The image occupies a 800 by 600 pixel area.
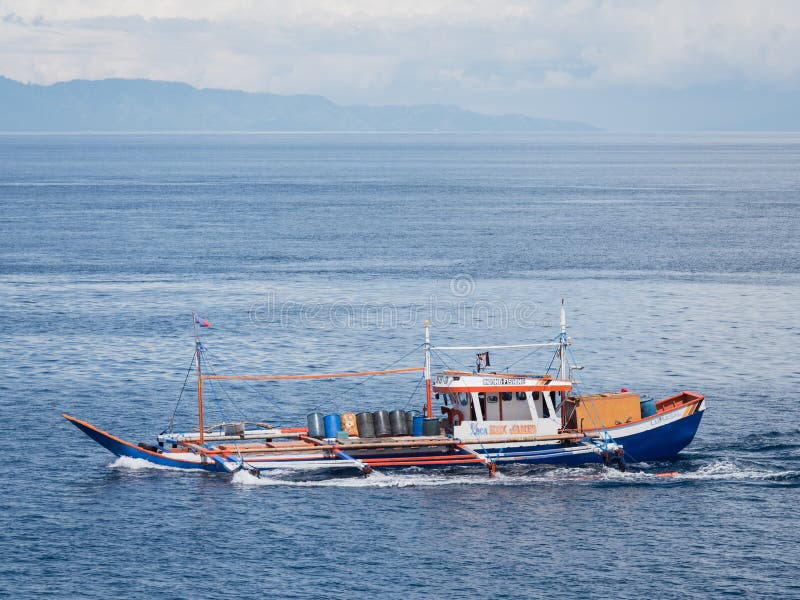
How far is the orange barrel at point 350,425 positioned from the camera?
67688 millimetres

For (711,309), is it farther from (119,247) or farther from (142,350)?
(119,247)

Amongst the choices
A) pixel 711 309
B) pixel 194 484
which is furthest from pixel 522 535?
pixel 711 309

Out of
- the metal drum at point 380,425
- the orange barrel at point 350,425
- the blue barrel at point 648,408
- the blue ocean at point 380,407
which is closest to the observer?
the blue ocean at point 380,407

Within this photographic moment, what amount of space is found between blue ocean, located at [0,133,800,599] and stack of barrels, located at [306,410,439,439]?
343 cm

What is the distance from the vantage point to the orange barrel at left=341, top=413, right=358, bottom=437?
222 feet

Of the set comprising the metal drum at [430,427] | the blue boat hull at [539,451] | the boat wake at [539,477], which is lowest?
the boat wake at [539,477]

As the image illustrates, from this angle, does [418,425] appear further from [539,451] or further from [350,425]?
[539,451]

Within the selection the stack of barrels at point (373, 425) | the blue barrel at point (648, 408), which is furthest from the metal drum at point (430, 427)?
the blue barrel at point (648, 408)

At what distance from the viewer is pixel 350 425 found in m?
67.8

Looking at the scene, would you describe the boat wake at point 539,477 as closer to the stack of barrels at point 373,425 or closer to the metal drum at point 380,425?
the stack of barrels at point 373,425

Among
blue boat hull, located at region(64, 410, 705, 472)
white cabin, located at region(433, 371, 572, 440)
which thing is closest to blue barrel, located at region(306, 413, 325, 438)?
blue boat hull, located at region(64, 410, 705, 472)

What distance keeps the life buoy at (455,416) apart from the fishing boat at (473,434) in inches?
3.2

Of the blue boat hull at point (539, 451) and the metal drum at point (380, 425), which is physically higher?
the metal drum at point (380, 425)

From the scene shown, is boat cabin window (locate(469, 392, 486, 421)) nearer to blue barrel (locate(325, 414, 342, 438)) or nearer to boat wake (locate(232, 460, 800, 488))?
boat wake (locate(232, 460, 800, 488))
